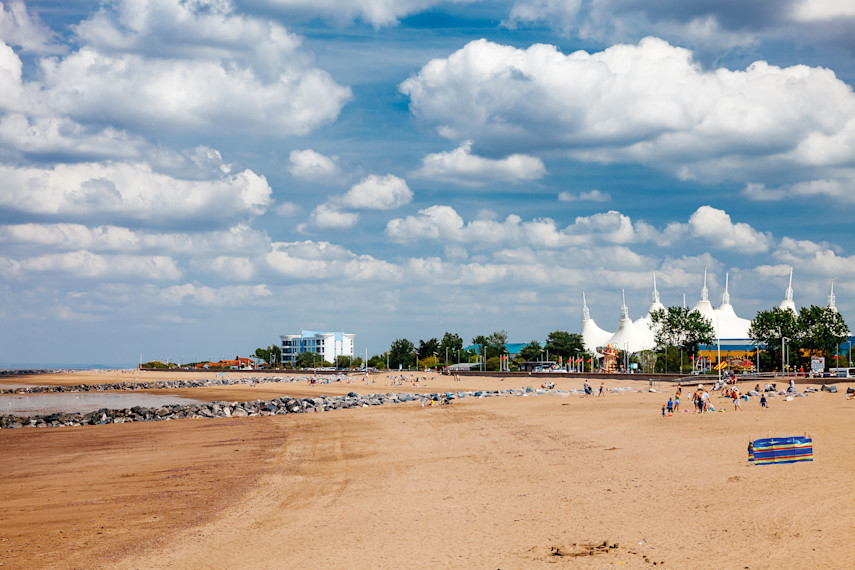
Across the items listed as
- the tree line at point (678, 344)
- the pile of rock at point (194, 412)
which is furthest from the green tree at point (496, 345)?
the pile of rock at point (194, 412)

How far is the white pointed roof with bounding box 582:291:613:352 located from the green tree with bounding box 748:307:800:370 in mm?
75185

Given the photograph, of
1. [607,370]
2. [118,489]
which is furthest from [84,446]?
[607,370]

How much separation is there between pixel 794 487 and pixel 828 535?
13.4 feet

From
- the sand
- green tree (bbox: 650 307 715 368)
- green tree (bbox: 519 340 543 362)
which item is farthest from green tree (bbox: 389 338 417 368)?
the sand

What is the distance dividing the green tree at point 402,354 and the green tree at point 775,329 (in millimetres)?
79657

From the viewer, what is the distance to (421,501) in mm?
16547

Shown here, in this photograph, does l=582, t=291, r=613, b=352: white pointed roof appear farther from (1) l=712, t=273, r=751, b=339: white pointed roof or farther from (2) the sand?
(2) the sand

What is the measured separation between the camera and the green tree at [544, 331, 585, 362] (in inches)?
5743

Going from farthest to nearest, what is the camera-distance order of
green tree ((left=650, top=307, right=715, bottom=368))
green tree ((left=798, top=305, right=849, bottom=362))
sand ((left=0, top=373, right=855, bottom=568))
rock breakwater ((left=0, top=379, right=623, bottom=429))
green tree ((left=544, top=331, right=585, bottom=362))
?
1. green tree ((left=544, top=331, right=585, bottom=362))
2. green tree ((left=650, top=307, right=715, bottom=368))
3. green tree ((left=798, top=305, right=849, bottom=362))
4. rock breakwater ((left=0, top=379, right=623, bottom=429))
5. sand ((left=0, top=373, right=855, bottom=568))

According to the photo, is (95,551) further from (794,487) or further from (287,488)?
(794,487)

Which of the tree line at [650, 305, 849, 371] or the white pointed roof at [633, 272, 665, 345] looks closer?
the tree line at [650, 305, 849, 371]

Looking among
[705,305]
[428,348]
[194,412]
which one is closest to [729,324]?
[705,305]

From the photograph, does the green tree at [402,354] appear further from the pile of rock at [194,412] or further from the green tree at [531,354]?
the pile of rock at [194,412]

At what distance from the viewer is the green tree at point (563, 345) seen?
145875 mm
